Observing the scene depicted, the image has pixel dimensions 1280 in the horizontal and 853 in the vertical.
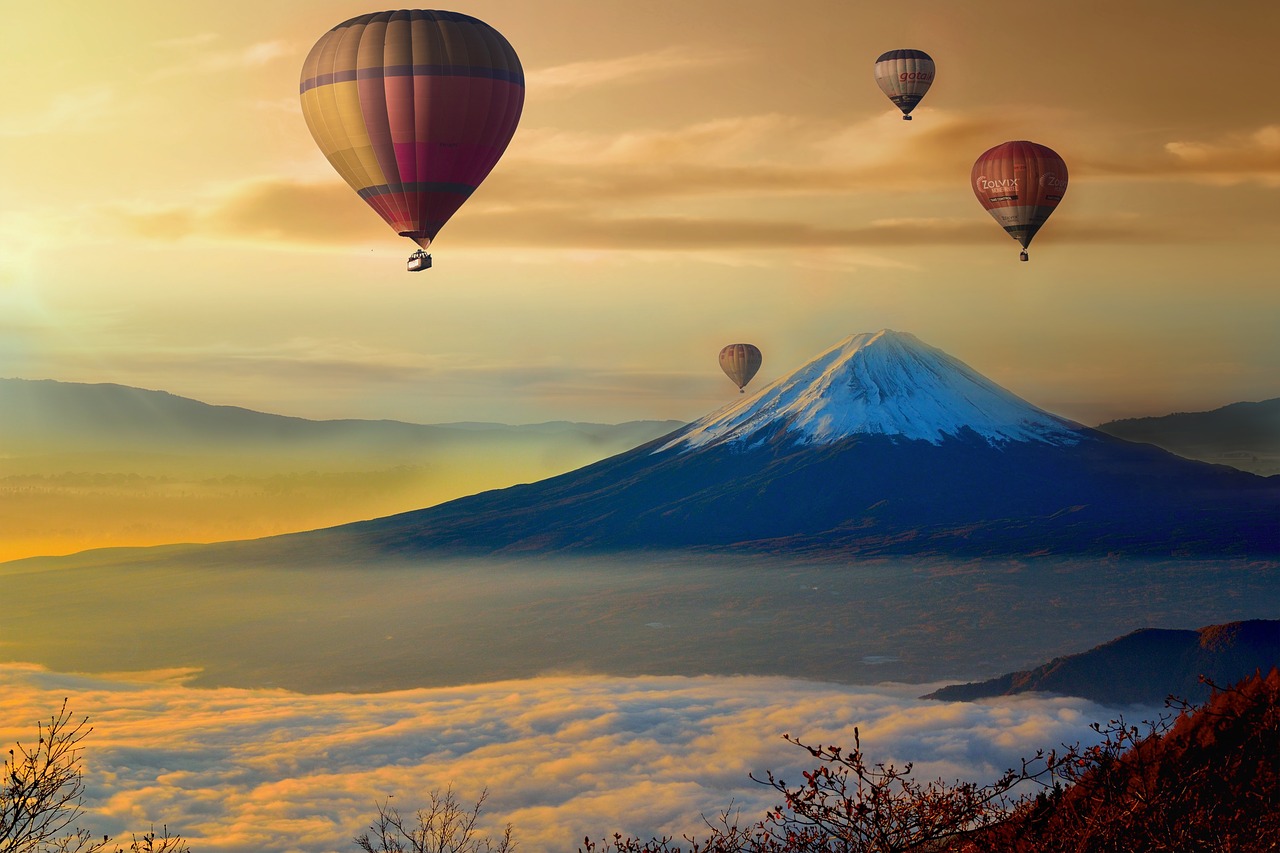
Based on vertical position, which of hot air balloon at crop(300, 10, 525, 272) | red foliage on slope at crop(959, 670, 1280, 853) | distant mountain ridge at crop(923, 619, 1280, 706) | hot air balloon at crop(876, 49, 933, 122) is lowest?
distant mountain ridge at crop(923, 619, 1280, 706)

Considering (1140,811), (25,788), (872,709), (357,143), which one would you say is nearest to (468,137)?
(357,143)

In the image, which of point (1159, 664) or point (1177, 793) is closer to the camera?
point (1177, 793)

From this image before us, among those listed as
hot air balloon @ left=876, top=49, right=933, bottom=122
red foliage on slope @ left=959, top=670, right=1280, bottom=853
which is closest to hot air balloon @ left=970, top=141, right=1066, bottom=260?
hot air balloon @ left=876, top=49, right=933, bottom=122

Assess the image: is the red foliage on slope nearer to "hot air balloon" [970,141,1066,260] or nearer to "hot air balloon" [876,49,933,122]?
"hot air balloon" [970,141,1066,260]

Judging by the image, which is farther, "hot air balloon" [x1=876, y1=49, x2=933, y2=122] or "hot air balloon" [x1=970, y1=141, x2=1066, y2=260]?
"hot air balloon" [x1=876, y1=49, x2=933, y2=122]

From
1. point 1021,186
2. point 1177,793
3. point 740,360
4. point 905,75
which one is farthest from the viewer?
point 740,360

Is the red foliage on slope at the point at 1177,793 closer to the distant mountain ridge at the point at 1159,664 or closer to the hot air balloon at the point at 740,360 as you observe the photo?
the distant mountain ridge at the point at 1159,664

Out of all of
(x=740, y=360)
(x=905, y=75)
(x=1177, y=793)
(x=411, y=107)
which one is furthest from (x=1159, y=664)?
(x=1177, y=793)

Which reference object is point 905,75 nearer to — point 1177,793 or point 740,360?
point 740,360

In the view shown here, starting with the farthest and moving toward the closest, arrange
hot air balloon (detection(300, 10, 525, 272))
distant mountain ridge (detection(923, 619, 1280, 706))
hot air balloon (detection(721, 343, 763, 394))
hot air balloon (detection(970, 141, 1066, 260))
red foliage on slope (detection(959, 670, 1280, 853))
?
hot air balloon (detection(721, 343, 763, 394))
distant mountain ridge (detection(923, 619, 1280, 706))
hot air balloon (detection(970, 141, 1066, 260))
hot air balloon (detection(300, 10, 525, 272))
red foliage on slope (detection(959, 670, 1280, 853))
